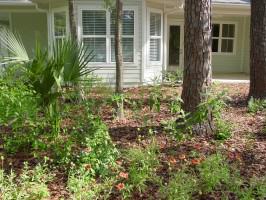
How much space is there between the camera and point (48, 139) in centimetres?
450

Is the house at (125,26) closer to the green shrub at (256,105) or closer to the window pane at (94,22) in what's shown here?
the window pane at (94,22)

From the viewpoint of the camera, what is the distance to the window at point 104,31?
1034cm

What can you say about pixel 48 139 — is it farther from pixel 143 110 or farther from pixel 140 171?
pixel 143 110

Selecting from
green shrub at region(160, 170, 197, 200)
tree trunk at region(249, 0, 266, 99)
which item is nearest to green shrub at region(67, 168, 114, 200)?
green shrub at region(160, 170, 197, 200)

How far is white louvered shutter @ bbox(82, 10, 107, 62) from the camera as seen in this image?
33.9 feet

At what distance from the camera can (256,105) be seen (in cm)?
697

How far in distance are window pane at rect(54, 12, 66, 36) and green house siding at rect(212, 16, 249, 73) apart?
7.25m

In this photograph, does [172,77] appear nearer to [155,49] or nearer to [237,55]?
[155,49]

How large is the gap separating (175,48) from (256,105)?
324 inches

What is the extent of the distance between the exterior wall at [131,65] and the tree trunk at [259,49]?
3.93 m

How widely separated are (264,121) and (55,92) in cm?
394

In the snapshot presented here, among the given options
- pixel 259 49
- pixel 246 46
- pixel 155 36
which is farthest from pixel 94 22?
pixel 246 46

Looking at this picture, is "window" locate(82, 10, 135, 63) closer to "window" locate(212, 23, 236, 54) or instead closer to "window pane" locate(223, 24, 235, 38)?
"window" locate(212, 23, 236, 54)

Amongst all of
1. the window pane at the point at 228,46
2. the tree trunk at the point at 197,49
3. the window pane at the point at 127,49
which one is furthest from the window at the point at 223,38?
the tree trunk at the point at 197,49
